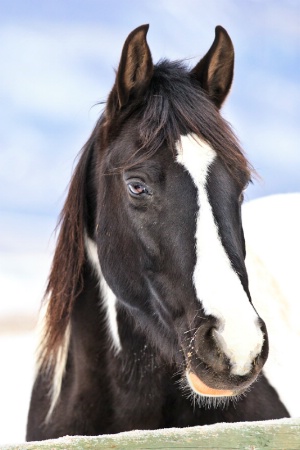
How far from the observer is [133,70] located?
273cm

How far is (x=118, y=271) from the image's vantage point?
263 centimetres

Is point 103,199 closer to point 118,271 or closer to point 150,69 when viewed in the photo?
point 118,271

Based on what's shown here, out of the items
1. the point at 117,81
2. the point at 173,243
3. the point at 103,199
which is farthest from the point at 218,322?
the point at 117,81

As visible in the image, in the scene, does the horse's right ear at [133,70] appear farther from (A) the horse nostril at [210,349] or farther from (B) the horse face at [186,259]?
(A) the horse nostril at [210,349]

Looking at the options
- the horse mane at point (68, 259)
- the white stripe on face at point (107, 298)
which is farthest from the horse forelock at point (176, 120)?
the white stripe on face at point (107, 298)

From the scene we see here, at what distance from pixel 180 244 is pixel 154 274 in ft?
0.73

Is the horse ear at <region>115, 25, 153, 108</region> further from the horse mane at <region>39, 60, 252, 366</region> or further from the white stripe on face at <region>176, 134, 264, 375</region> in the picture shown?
the white stripe on face at <region>176, 134, 264, 375</region>

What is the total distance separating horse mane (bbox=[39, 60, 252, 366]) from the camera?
254cm

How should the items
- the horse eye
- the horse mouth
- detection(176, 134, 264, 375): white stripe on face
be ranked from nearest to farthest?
detection(176, 134, 264, 375): white stripe on face < the horse mouth < the horse eye

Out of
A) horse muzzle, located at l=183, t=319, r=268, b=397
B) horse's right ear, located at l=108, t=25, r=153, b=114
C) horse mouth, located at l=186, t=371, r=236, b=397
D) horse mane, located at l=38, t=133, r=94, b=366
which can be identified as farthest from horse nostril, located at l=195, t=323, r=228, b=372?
horse's right ear, located at l=108, t=25, r=153, b=114

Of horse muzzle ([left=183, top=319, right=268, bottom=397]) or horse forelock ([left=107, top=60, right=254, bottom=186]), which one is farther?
horse forelock ([left=107, top=60, right=254, bottom=186])

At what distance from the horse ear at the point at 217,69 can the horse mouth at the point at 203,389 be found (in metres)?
1.27

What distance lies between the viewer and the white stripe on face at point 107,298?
2.89 meters

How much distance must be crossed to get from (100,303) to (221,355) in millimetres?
1017
